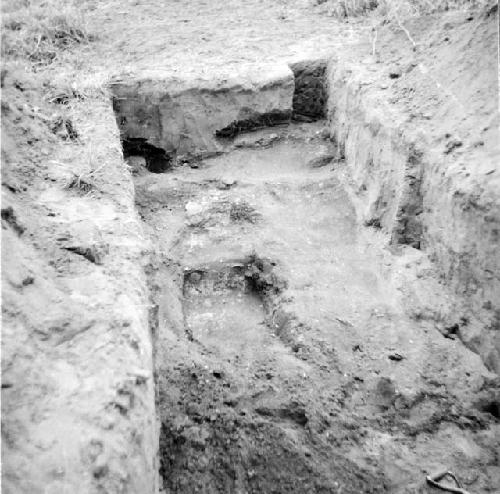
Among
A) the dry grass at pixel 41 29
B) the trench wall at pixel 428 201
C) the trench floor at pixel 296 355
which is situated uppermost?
the dry grass at pixel 41 29

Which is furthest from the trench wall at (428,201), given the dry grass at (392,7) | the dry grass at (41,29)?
the dry grass at (41,29)

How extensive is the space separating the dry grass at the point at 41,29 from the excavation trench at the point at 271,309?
2.55 ft

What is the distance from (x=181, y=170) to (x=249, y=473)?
2533 millimetres

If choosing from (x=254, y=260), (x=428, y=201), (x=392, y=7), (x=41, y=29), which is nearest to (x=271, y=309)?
(x=254, y=260)

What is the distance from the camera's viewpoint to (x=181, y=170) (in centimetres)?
398

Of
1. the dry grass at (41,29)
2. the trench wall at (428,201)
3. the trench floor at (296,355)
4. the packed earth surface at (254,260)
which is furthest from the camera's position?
the dry grass at (41,29)

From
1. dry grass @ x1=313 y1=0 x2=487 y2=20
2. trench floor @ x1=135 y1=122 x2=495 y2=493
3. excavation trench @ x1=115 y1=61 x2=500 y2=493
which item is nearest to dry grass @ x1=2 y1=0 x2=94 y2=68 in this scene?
excavation trench @ x1=115 y1=61 x2=500 y2=493

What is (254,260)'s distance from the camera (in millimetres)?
3090

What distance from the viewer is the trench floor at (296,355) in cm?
200

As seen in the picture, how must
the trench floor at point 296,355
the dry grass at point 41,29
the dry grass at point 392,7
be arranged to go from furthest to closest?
the dry grass at point 41,29 < the dry grass at point 392,7 < the trench floor at point 296,355

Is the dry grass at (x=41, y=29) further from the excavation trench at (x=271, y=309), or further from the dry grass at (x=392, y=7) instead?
the dry grass at (x=392, y=7)

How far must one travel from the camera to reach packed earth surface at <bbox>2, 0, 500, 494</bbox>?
1673 millimetres

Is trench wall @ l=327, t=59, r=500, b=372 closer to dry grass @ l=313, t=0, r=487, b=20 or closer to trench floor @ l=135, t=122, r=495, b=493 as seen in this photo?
trench floor @ l=135, t=122, r=495, b=493

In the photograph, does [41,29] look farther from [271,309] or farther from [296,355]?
[296,355]
